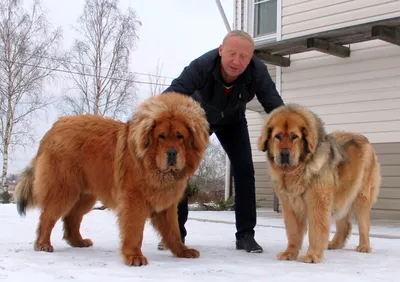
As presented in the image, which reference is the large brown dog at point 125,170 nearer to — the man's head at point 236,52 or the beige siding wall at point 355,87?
the man's head at point 236,52

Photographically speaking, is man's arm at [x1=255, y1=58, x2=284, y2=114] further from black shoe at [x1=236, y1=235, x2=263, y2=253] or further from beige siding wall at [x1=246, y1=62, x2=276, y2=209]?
beige siding wall at [x1=246, y1=62, x2=276, y2=209]

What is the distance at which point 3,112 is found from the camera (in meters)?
21.5

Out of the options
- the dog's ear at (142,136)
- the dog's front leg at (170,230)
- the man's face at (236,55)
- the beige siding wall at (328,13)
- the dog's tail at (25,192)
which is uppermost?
the beige siding wall at (328,13)

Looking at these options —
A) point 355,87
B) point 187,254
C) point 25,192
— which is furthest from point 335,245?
point 355,87

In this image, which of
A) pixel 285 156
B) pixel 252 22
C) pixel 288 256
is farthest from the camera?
pixel 252 22

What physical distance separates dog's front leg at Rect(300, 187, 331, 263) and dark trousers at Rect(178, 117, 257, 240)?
97cm

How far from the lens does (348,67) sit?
32.5 ft

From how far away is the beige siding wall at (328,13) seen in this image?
9.55m

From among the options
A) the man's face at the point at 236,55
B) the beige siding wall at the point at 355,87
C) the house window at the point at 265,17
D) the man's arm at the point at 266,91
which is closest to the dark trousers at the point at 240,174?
the man's arm at the point at 266,91

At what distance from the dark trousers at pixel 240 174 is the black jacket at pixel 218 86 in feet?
0.90

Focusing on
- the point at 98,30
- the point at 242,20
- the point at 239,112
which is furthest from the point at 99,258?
the point at 98,30

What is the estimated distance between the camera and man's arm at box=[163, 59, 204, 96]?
180 inches

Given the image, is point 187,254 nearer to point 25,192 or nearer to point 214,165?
point 25,192

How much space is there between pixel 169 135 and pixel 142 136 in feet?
0.67
